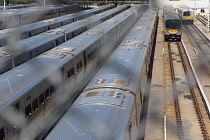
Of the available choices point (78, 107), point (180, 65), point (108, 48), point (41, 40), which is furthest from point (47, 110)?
point (180, 65)

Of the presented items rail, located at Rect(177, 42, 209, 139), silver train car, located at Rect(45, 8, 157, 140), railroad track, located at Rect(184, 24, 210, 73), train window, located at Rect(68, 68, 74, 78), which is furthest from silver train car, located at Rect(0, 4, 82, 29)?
silver train car, located at Rect(45, 8, 157, 140)

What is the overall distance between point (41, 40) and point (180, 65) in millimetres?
13455

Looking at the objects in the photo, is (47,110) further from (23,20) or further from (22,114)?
(23,20)

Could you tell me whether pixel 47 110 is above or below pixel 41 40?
below

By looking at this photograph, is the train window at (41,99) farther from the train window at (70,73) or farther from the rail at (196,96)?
the rail at (196,96)

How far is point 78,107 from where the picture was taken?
834cm

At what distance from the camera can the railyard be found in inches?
314

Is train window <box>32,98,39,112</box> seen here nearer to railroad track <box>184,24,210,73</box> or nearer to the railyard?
the railyard

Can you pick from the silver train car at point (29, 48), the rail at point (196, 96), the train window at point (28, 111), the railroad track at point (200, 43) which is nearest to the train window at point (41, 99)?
the train window at point (28, 111)

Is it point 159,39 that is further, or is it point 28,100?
point 159,39

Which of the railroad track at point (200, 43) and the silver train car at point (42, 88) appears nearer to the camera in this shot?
the silver train car at point (42, 88)

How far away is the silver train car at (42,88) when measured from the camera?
9.05 m

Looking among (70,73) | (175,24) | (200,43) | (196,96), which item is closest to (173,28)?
(175,24)

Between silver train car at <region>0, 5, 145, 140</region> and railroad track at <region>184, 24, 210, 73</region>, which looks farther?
railroad track at <region>184, 24, 210, 73</region>
